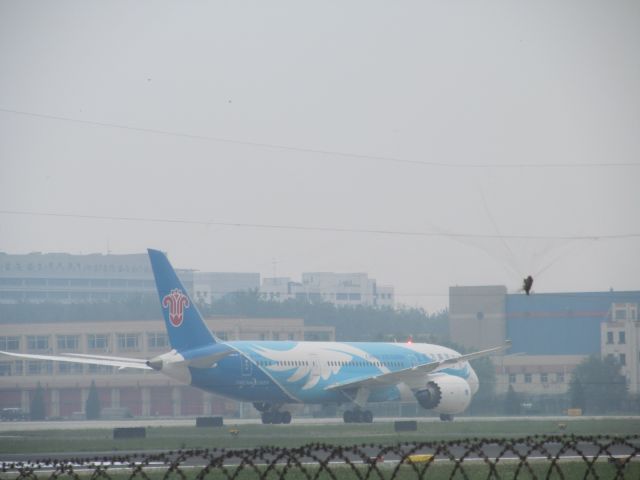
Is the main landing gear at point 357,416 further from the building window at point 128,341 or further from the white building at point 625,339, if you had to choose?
the building window at point 128,341

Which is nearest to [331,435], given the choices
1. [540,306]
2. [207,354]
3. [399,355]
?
[207,354]

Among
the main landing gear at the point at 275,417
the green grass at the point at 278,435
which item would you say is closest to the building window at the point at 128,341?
the main landing gear at the point at 275,417

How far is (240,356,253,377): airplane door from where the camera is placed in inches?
2552

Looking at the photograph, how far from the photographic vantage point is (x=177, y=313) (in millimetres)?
64375

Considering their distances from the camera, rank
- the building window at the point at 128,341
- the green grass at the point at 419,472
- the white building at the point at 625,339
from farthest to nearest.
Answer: the building window at the point at 128,341 → the white building at the point at 625,339 → the green grass at the point at 419,472

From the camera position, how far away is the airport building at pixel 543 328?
101m

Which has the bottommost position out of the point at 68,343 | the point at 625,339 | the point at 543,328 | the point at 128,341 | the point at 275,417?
the point at 275,417

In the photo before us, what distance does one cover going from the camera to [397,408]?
8700 centimetres

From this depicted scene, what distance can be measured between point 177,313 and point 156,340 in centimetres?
4162

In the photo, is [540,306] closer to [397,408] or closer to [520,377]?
[520,377]

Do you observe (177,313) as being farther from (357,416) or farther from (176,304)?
(357,416)

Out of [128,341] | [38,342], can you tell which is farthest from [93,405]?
[38,342]

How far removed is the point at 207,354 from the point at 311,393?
8.17 m

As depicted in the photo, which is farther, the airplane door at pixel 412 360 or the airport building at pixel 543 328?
the airport building at pixel 543 328
